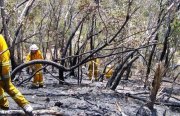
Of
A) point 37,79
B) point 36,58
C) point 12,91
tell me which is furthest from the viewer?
point 37,79

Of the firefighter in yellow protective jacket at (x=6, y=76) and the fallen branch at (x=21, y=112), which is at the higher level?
the firefighter in yellow protective jacket at (x=6, y=76)

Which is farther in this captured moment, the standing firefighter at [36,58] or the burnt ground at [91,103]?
the standing firefighter at [36,58]

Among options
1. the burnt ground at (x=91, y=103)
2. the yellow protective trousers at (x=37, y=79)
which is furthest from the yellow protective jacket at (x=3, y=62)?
the yellow protective trousers at (x=37, y=79)

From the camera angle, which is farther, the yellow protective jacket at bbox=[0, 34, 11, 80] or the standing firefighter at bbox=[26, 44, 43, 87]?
the standing firefighter at bbox=[26, 44, 43, 87]

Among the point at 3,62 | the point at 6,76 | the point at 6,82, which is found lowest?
the point at 6,82

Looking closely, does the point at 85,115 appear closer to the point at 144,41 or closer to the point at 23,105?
the point at 23,105

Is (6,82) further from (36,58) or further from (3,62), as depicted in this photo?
(36,58)

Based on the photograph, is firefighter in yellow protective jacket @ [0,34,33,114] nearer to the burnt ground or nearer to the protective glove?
the protective glove

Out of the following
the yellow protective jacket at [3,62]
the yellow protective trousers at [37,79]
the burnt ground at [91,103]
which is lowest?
the burnt ground at [91,103]

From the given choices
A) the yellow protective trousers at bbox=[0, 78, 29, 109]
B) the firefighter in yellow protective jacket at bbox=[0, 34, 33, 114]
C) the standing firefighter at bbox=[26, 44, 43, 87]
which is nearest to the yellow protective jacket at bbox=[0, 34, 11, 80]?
the firefighter in yellow protective jacket at bbox=[0, 34, 33, 114]

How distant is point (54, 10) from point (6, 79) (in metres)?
17.9

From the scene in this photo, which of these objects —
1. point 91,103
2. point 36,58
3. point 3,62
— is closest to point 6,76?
point 3,62

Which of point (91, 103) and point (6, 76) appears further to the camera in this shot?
point (91, 103)

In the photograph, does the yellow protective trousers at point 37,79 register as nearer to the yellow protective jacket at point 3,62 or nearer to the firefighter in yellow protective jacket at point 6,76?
the firefighter in yellow protective jacket at point 6,76
